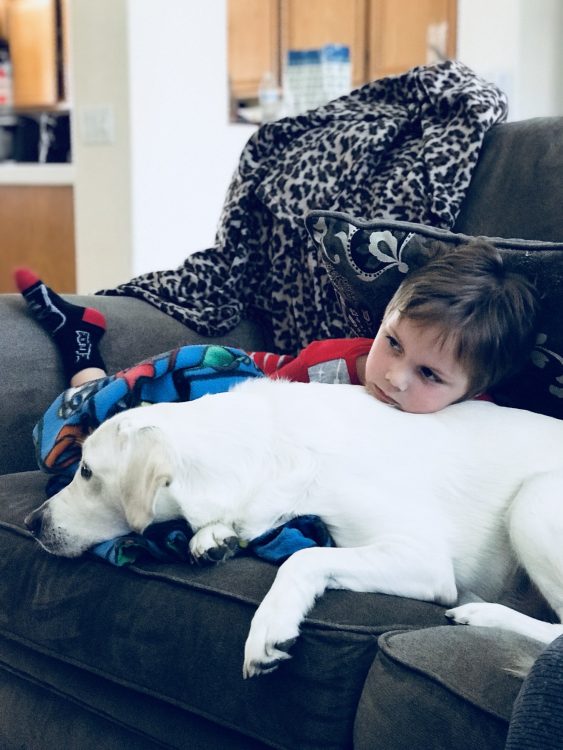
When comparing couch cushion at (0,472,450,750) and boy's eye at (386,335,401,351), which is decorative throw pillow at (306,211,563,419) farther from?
couch cushion at (0,472,450,750)

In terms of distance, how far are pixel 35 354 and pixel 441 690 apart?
1.19m

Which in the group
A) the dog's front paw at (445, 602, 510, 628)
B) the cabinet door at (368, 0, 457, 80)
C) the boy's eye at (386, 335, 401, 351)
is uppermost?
the cabinet door at (368, 0, 457, 80)

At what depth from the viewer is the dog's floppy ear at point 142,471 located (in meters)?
1.37

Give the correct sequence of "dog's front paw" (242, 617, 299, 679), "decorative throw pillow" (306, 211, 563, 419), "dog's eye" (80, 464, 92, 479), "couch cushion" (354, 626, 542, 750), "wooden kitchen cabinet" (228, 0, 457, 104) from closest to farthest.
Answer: "couch cushion" (354, 626, 542, 750) → "dog's front paw" (242, 617, 299, 679) → "dog's eye" (80, 464, 92, 479) → "decorative throw pillow" (306, 211, 563, 419) → "wooden kitchen cabinet" (228, 0, 457, 104)

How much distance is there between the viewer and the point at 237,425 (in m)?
1.50

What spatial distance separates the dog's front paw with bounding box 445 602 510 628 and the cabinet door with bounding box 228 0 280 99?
225 inches

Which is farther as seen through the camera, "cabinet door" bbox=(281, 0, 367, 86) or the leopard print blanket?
"cabinet door" bbox=(281, 0, 367, 86)

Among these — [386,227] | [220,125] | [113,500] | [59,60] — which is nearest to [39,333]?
[113,500]

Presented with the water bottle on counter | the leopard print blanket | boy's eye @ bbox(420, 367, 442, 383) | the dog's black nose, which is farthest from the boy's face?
the water bottle on counter

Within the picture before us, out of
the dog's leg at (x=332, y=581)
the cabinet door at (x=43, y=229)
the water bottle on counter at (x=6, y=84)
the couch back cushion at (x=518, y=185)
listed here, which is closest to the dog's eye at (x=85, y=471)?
the dog's leg at (x=332, y=581)

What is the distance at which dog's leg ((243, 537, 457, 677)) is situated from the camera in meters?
1.21

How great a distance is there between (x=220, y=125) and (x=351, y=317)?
2657 mm

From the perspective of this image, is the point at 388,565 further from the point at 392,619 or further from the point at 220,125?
the point at 220,125

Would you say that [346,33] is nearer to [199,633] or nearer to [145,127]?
[145,127]
